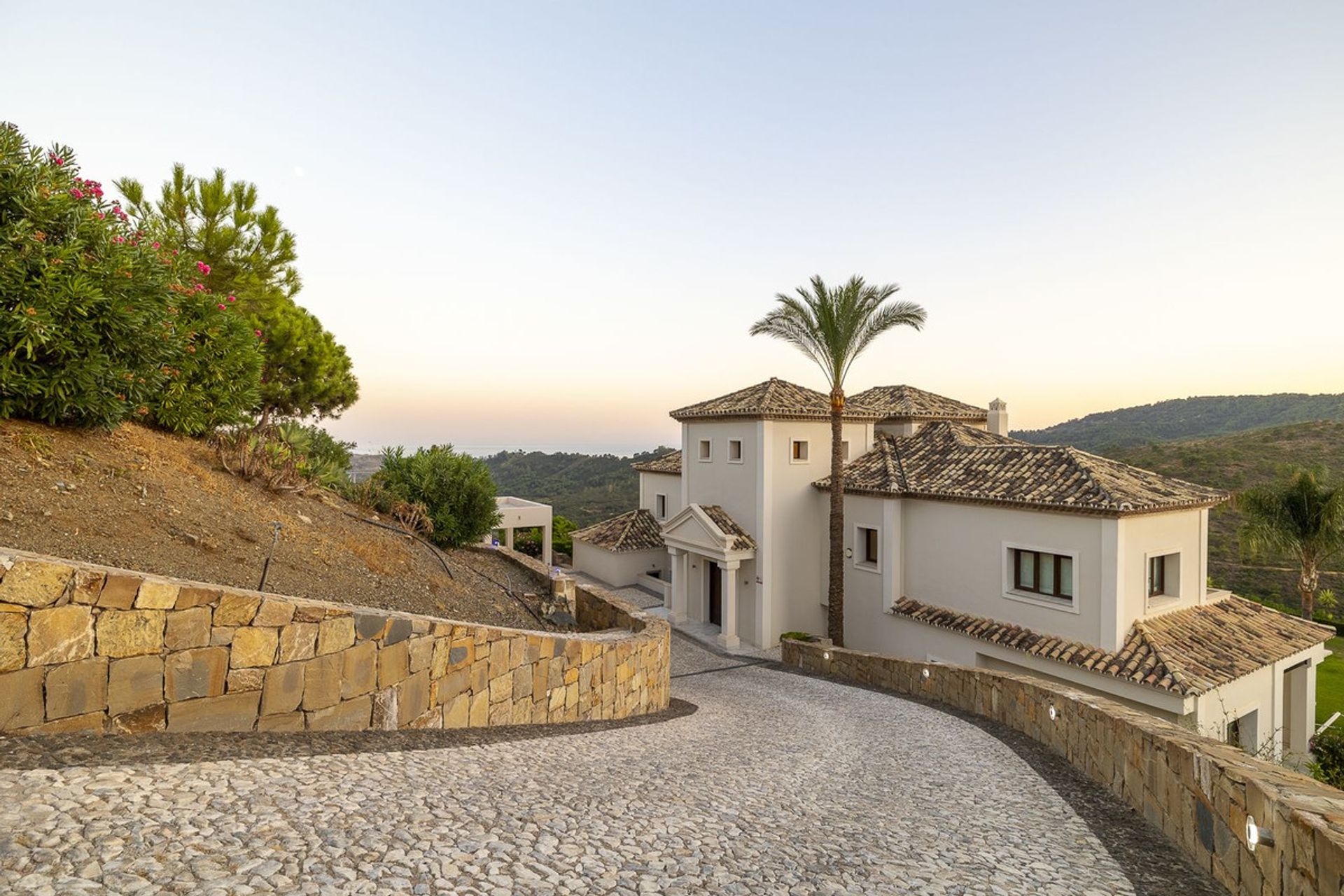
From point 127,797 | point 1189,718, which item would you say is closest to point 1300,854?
point 127,797

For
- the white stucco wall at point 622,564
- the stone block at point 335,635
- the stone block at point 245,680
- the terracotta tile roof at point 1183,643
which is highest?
the stone block at point 335,635

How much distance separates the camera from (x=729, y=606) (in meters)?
21.1

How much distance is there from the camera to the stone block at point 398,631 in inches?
241

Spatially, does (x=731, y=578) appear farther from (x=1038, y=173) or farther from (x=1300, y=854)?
(x=1300, y=854)

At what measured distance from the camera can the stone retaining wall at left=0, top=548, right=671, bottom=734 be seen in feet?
13.8

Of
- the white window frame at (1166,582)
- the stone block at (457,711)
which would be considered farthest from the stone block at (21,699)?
the white window frame at (1166,582)

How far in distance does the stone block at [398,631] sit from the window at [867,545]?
16.1 metres

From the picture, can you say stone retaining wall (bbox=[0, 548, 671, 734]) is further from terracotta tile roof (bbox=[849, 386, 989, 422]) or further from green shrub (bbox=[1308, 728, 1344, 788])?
terracotta tile roof (bbox=[849, 386, 989, 422])

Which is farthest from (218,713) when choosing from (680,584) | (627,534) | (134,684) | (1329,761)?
(627,534)

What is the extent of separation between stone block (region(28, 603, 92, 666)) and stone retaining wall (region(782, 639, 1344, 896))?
7481 millimetres

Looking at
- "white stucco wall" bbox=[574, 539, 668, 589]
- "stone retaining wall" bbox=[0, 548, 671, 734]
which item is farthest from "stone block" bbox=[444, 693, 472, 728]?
"white stucco wall" bbox=[574, 539, 668, 589]

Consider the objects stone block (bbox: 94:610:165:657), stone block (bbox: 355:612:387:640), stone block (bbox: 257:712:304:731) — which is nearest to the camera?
stone block (bbox: 94:610:165:657)

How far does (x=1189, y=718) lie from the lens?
1271cm

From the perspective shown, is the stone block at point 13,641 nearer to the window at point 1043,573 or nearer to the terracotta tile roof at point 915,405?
the window at point 1043,573
